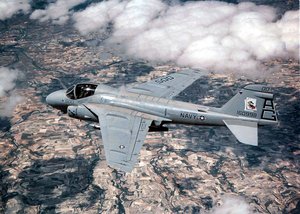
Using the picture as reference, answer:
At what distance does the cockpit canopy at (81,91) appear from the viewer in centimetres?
3790

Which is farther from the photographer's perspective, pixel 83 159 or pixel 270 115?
pixel 83 159

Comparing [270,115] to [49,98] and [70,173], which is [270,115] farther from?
[70,173]

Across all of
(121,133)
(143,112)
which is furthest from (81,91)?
(121,133)

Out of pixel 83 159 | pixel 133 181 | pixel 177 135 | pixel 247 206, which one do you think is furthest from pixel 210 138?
pixel 83 159

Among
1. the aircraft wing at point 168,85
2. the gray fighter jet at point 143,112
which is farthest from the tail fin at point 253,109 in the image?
the aircraft wing at point 168,85

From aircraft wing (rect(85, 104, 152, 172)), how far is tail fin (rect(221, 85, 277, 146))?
9.67 meters

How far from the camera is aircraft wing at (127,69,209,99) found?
4088 cm

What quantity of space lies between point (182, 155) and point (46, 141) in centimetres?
7257

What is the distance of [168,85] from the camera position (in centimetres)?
4334

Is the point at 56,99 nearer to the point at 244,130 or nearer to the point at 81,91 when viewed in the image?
the point at 81,91

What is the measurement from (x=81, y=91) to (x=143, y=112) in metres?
8.34

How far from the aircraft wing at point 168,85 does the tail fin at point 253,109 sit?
380 inches

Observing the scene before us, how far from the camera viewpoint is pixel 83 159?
158 metres

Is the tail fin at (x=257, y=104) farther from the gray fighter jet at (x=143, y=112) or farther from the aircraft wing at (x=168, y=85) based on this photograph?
the aircraft wing at (x=168, y=85)
